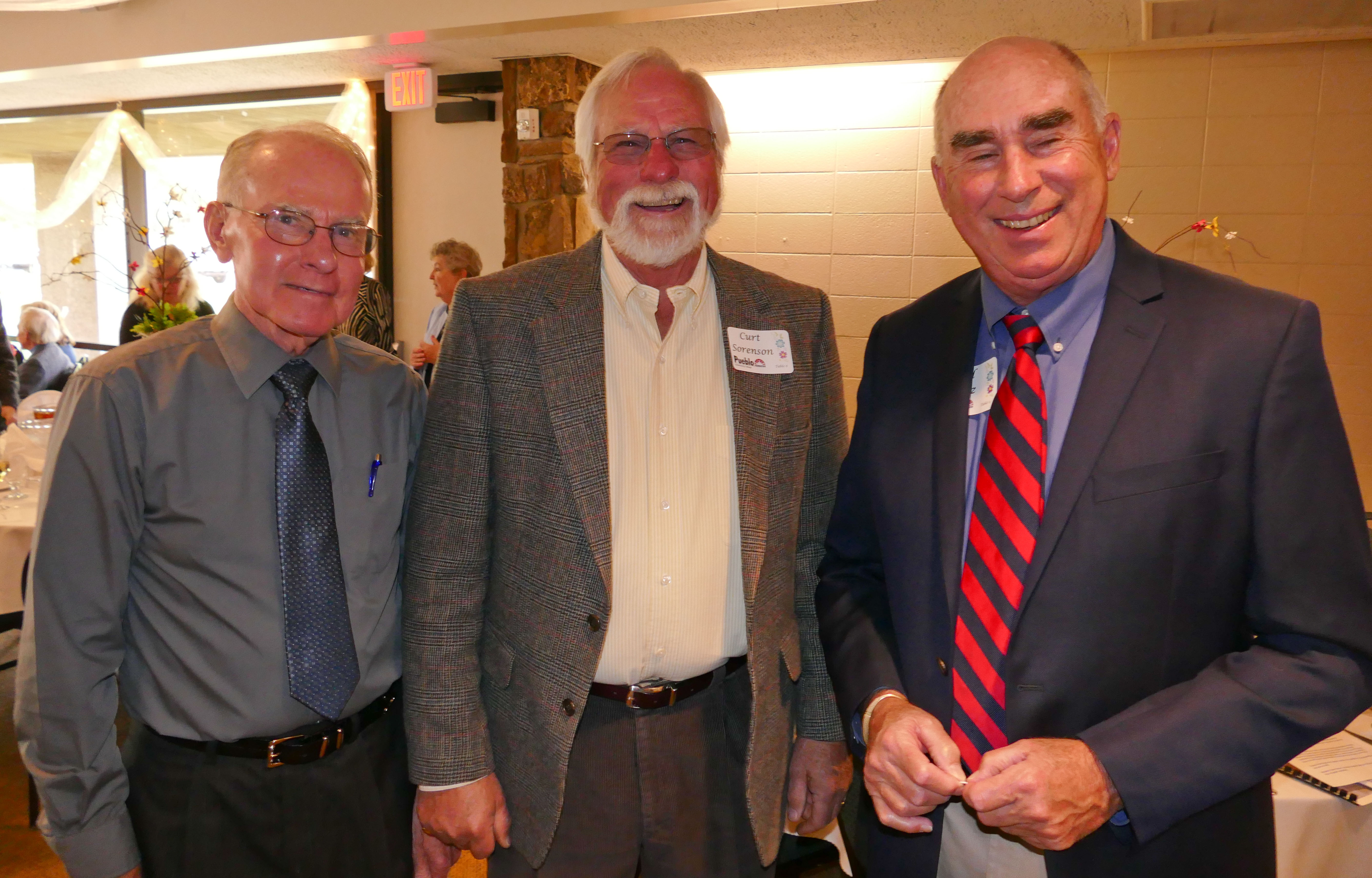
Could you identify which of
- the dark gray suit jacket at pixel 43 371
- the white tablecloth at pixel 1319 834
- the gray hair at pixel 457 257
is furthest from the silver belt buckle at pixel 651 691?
the dark gray suit jacket at pixel 43 371

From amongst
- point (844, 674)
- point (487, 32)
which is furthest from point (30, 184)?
point (844, 674)

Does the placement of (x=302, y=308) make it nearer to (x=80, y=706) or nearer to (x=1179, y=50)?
(x=80, y=706)

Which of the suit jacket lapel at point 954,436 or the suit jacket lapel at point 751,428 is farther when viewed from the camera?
the suit jacket lapel at point 751,428

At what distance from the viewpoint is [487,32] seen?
198 inches

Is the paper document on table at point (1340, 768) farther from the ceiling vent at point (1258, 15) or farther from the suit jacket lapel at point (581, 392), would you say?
the ceiling vent at point (1258, 15)

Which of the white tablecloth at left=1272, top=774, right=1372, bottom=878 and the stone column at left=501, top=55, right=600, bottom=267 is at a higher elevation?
the stone column at left=501, top=55, right=600, bottom=267

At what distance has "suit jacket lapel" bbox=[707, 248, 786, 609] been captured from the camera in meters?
1.63

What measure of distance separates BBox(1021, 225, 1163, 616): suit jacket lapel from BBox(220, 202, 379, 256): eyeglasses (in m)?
1.26

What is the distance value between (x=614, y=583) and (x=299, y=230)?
2.81ft

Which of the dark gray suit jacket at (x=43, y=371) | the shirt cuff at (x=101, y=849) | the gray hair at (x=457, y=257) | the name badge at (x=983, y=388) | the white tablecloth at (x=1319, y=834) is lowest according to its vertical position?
the white tablecloth at (x=1319, y=834)

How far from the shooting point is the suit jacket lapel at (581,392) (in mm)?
1572

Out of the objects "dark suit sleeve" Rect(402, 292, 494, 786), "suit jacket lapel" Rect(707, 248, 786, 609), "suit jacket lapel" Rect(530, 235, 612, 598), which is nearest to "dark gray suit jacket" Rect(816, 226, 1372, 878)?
"suit jacket lapel" Rect(707, 248, 786, 609)

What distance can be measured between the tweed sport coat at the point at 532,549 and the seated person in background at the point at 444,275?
4637 millimetres

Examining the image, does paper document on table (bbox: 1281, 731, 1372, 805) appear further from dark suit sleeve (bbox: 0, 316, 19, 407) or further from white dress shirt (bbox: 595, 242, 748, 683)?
dark suit sleeve (bbox: 0, 316, 19, 407)
